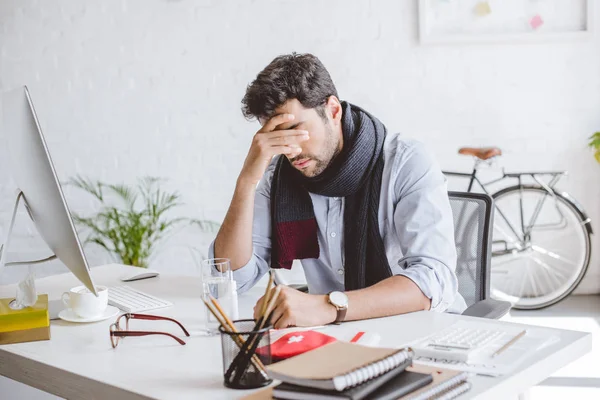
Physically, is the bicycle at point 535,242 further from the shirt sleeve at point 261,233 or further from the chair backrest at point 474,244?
the shirt sleeve at point 261,233

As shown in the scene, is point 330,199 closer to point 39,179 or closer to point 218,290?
point 218,290

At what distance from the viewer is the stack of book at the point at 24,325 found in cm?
156

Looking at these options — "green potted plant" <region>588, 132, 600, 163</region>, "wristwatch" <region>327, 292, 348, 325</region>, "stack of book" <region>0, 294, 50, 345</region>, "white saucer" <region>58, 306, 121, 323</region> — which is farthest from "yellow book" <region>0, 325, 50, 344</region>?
"green potted plant" <region>588, 132, 600, 163</region>

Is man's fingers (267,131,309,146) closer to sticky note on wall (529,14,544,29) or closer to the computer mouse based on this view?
the computer mouse

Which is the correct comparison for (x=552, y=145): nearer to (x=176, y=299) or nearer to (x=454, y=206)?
(x=454, y=206)

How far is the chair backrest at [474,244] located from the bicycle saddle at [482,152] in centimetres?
166

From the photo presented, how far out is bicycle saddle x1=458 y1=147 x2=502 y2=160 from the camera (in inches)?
143

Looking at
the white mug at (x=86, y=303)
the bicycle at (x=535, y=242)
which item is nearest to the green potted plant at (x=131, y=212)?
the bicycle at (x=535, y=242)

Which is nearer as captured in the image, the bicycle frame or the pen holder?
the pen holder

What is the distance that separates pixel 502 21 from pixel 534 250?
3.71 feet

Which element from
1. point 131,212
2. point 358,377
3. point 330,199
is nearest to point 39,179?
point 358,377

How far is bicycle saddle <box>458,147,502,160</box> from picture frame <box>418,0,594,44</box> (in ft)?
1.69

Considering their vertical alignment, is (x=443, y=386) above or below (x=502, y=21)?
below

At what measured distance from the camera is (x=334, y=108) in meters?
1.97
